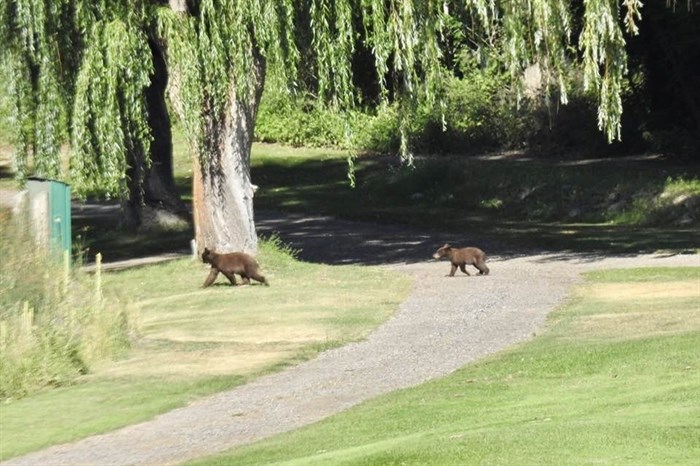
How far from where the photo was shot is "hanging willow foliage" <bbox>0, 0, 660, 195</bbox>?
71.5 ft

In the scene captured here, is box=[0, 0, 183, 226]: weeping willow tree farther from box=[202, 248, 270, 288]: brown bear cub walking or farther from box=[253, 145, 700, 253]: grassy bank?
box=[253, 145, 700, 253]: grassy bank

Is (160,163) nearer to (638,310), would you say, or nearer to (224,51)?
(224,51)

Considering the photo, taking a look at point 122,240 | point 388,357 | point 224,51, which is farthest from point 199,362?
point 122,240

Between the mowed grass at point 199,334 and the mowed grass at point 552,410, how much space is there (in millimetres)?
2423

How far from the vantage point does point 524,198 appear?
37.8 m

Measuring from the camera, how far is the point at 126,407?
568 inches

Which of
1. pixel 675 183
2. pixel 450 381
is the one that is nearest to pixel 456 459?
pixel 450 381

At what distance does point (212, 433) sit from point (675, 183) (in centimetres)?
2361

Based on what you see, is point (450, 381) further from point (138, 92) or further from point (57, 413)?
point (138, 92)

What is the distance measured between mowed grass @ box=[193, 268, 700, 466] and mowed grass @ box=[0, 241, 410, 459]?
2423 mm

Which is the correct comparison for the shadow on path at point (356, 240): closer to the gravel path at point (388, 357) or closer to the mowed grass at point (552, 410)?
the gravel path at point (388, 357)

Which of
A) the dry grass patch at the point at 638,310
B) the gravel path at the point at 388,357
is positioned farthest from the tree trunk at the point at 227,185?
the dry grass patch at the point at 638,310

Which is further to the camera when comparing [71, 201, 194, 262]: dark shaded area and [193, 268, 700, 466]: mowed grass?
[71, 201, 194, 262]: dark shaded area

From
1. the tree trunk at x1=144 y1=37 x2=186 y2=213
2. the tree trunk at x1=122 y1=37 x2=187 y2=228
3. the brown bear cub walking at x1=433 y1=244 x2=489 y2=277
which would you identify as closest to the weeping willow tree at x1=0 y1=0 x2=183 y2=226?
the brown bear cub walking at x1=433 y1=244 x2=489 y2=277
